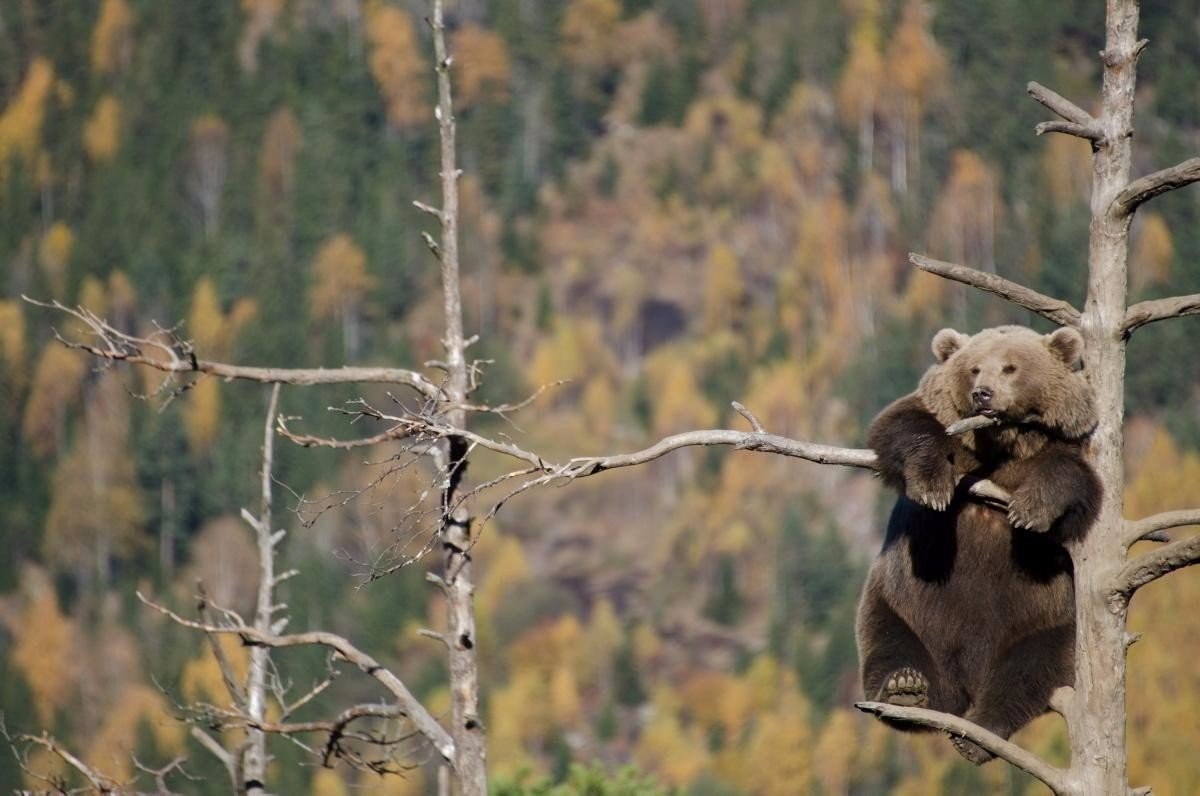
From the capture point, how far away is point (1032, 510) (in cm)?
691

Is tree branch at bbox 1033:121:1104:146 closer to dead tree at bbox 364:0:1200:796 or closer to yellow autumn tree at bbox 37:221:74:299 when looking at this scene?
dead tree at bbox 364:0:1200:796

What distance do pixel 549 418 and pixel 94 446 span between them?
1056 inches

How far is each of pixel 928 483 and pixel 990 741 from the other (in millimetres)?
1181

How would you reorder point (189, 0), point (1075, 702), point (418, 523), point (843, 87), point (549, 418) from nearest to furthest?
point (1075, 702) < point (418, 523) < point (549, 418) < point (843, 87) < point (189, 0)

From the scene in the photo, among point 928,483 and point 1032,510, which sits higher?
point 928,483

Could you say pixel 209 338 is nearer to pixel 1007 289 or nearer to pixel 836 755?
pixel 836 755

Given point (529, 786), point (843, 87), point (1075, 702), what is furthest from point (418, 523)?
point (843, 87)

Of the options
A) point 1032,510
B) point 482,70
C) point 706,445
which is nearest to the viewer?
point 706,445

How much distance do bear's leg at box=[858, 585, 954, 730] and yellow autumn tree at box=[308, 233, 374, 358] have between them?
103009 millimetres

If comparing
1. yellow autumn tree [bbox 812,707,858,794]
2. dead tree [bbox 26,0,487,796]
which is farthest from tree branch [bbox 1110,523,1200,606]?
yellow autumn tree [bbox 812,707,858,794]

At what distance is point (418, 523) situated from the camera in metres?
7.55

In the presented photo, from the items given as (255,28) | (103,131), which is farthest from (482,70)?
(103,131)

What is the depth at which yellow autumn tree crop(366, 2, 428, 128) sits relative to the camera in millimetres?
120875

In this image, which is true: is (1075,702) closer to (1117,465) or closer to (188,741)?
(1117,465)
